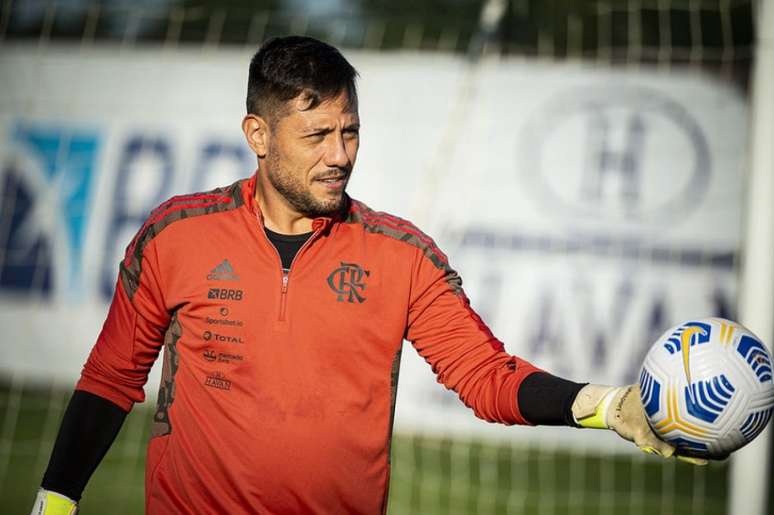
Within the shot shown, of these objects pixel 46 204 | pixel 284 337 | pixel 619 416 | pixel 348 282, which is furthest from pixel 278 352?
pixel 46 204

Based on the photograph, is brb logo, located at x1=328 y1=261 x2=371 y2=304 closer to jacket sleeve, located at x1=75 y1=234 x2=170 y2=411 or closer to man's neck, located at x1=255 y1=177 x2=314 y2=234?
man's neck, located at x1=255 y1=177 x2=314 y2=234

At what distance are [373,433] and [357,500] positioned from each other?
20cm

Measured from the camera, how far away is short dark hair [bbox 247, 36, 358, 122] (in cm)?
288

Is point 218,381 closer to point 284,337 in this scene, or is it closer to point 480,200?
point 284,337

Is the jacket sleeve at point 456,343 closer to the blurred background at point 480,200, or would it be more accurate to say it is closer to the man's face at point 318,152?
the man's face at point 318,152

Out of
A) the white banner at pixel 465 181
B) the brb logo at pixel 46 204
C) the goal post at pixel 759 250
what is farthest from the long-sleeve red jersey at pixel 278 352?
the brb logo at pixel 46 204

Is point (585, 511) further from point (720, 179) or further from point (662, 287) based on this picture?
point (720, 179)

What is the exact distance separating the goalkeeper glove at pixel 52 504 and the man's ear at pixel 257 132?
48.3 inches

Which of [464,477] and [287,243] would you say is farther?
[464,477]

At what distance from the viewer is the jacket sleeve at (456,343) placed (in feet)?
9.08

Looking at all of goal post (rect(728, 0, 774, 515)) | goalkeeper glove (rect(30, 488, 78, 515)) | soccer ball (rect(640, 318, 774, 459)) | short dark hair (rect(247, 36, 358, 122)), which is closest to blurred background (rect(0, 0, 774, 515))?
goal post (rect(728, 0, 774, 515))

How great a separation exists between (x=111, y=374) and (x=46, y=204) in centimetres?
539

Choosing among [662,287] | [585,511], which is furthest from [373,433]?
[662,287]

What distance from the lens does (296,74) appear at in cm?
288
